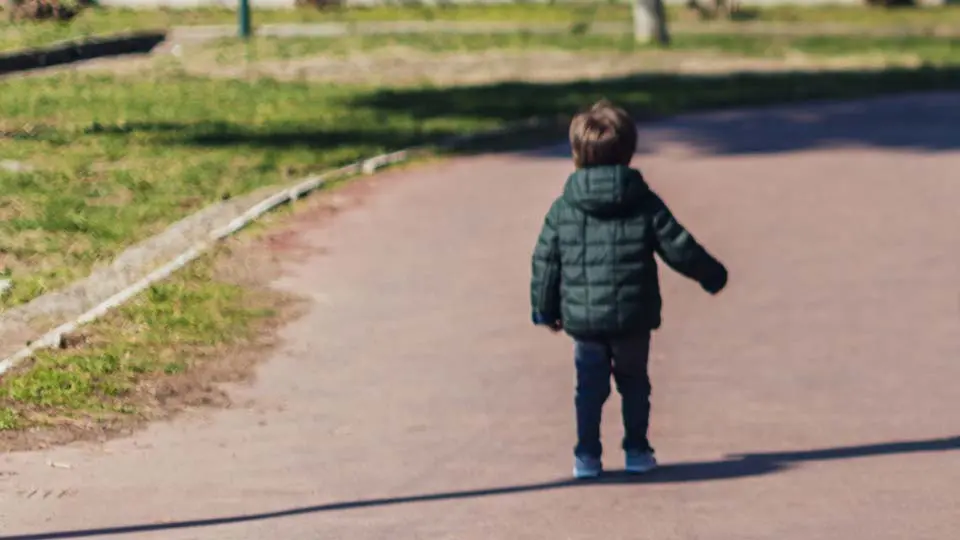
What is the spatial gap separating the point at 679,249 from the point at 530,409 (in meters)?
1.77

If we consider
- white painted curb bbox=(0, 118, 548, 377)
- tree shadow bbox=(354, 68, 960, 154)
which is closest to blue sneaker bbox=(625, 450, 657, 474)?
white painted curb bbox=(0, 118, 548, 377)

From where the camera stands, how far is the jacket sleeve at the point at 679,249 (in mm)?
7531

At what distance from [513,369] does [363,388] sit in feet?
2.44

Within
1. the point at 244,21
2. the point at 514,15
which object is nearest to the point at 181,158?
the point at 244,21

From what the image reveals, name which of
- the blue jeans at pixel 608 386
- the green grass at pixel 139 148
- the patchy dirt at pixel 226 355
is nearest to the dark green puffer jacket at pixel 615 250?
the blue jeans at pixel 608 386

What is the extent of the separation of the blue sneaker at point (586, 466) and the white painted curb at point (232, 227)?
9.83ft

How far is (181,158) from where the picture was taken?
58.3ft

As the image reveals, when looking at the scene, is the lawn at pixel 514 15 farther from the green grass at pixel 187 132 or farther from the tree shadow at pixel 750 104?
the green grass at pixel 187 132

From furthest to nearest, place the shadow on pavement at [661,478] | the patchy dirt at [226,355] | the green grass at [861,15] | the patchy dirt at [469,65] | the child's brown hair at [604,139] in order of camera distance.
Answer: the green grass at [861,15]
the patchy dirt at [469,65]
the patchy dirt at [226,355]
the child's brown hair at [604,139]
the shadow on pavement at [661,478]

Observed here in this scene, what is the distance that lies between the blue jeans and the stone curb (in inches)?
770

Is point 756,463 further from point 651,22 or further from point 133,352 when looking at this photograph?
point 651,22

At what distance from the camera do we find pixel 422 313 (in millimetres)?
11305

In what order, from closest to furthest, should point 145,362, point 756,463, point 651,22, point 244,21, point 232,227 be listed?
point 756,463, point 145,362, point 232,227, point 651,22, point 244,21

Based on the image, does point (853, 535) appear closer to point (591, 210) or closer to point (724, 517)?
Result: point (724, 517)
